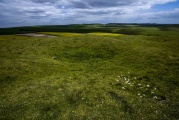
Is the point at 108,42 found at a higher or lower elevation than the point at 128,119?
higher

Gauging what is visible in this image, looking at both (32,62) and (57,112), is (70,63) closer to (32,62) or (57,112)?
(32,62)

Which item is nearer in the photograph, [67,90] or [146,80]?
[67,90]

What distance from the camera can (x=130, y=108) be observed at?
1498 centimetres

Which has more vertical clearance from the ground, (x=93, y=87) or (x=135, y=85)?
(x=93, y=87)

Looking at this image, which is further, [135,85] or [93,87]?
[135,85]

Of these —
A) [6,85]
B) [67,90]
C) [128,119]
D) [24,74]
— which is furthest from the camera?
[24,74]

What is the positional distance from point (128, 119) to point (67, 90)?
7.45 m

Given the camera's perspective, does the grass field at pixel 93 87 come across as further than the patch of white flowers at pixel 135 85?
No

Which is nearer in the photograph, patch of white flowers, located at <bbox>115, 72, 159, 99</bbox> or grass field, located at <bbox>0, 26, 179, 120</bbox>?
grass field, located at <bbox>0, 26, 179, 120</bbox>

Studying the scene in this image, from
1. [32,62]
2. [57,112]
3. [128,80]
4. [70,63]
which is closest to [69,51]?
[70,63]

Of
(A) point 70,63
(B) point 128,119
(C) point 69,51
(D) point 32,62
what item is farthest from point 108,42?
(B) point 128,119

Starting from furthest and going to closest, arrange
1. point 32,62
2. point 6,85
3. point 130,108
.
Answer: point 32,62
point 6,85
point 130,108

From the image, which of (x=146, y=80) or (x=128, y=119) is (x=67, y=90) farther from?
(x=146, y=80)

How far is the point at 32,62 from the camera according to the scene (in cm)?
2800
